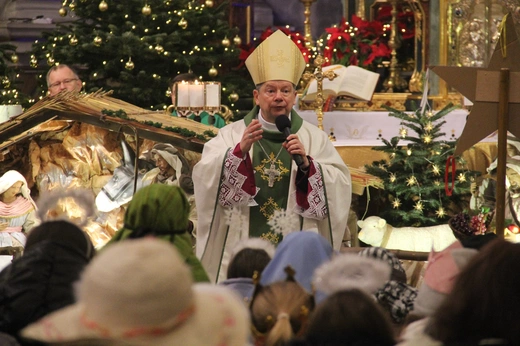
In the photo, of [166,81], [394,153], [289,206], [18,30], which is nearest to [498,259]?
[289,206]

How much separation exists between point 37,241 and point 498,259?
1.52m

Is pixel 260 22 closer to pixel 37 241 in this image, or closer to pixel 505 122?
pixel 505 122

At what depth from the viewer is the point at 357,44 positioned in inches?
442

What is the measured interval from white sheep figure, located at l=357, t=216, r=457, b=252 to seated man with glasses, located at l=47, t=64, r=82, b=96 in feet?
8.14

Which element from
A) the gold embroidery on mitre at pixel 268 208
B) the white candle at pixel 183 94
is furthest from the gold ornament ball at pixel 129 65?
the gold embroidery on mitre at pixel 268 208

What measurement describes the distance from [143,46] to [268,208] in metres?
6.01

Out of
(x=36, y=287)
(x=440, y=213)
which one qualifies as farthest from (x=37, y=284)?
(x=440, y=213)

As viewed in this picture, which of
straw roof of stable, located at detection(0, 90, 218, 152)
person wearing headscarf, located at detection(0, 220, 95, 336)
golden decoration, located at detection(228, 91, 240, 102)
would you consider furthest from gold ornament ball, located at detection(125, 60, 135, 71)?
person wearing headscarf, located at detection(0, 220, 95, 336)

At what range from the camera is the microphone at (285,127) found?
17.1 feet

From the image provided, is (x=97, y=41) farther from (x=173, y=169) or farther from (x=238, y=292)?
(x=238, y=292)

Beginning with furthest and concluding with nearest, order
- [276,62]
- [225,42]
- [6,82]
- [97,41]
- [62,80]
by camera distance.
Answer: [225,42] → [97,41] → [6,82] → [62,80] → [276,62]

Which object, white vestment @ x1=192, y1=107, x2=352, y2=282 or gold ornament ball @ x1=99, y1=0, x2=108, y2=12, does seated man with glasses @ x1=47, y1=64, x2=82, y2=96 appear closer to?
white vestment @ x1=192, y1=107, x2=352, y2=282

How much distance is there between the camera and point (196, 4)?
38.9ft

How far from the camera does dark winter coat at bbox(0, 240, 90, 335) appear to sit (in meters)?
3.04
